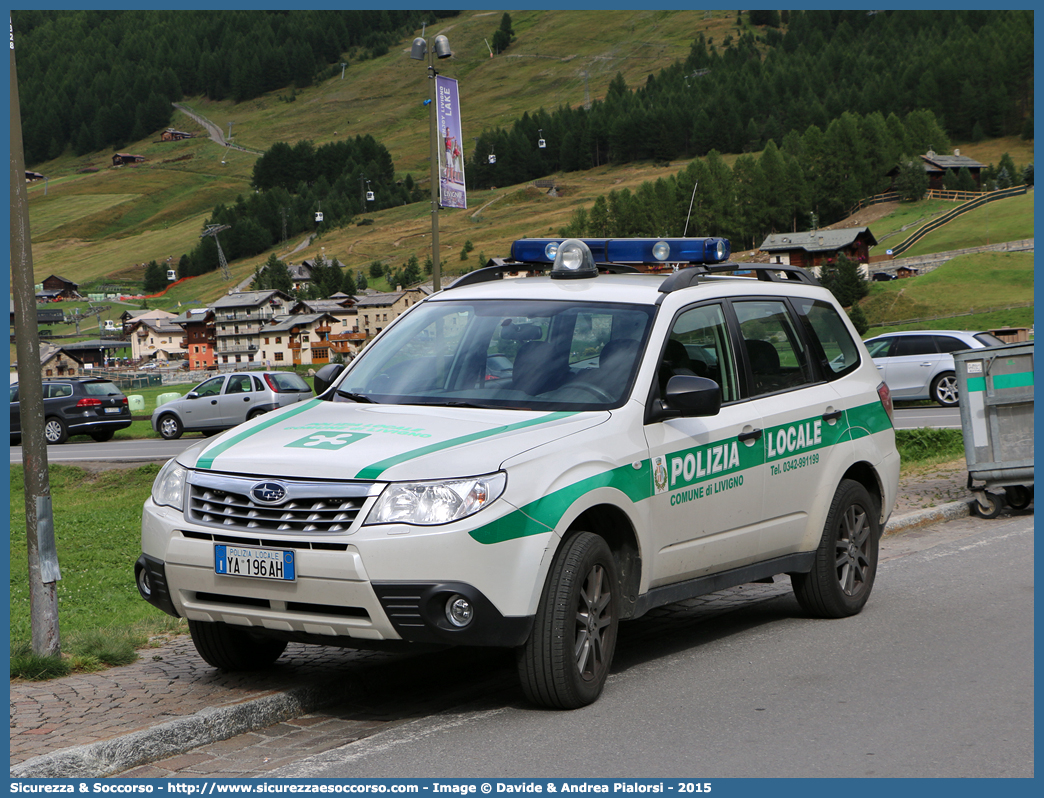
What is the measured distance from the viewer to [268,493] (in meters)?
5.05

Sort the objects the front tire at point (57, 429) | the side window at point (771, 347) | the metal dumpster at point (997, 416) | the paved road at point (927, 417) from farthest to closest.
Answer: the front tire at point (57, 429) < the paved road at point (927, 417) < the metal dumpster at point (997, 416) < the side window at point (771, 347)

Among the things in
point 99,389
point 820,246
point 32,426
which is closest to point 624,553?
point 32,426

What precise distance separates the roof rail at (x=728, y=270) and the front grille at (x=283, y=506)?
90.6 inches

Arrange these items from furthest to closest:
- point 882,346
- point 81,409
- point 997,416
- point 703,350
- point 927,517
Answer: point 81,409 < point 882,346 < point 997,416 < point 927,517 < point 703,350

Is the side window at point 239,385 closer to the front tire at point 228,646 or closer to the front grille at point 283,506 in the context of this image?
the front tire at point 228,646

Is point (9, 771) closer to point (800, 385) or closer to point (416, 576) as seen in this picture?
point (416, 576)

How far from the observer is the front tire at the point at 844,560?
7.22 metres

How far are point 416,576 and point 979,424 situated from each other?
8.37m

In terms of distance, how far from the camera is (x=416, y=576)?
4863mm

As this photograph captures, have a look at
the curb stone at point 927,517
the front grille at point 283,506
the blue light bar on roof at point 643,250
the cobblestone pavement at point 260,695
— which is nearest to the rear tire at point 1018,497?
the curb stone at point 927,517

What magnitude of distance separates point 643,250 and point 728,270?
1.94 feet

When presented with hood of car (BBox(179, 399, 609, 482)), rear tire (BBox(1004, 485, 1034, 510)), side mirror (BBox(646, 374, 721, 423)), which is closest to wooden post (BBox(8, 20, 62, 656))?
hood of car (BBox(179, 399, 609, 482))

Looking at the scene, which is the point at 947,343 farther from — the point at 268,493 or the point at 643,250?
the point at 268,493

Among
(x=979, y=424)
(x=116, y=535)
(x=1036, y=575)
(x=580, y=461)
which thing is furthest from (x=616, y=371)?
(x=116, y=535)
